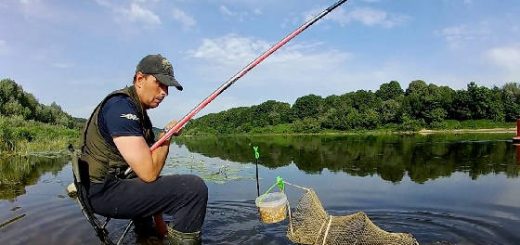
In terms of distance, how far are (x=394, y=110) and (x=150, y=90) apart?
90.0m

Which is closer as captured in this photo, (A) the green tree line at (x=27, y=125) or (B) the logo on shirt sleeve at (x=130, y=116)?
(B) the logo on shirt sleeve at (x=130, y=116)

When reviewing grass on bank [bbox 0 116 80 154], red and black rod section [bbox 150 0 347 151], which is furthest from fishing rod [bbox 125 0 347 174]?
grass on bank [bbox 0 116 80 154]

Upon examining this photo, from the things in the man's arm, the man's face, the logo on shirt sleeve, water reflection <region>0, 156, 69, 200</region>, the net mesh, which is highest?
the man's face

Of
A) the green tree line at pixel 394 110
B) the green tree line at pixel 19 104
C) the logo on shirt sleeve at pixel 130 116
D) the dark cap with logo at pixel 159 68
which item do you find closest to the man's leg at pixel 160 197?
the logo on shirt sleeve at pixel 130 116

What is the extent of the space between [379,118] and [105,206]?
9141 centimetres

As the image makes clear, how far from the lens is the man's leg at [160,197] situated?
4.35 m

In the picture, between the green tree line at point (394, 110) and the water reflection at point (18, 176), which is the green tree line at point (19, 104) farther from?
the green tree line at point (394, 110)

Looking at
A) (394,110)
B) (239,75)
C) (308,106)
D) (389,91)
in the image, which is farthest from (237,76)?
(308,106)

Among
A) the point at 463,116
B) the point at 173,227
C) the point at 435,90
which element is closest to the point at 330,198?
the point at 173,227

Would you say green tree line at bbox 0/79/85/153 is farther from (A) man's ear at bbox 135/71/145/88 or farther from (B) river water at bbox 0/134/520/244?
(A) man's ear at bbox 135/71/145/88

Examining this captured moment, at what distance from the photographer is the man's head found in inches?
176

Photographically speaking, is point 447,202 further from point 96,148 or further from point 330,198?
point 96,148

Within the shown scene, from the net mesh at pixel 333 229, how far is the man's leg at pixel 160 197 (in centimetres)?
226

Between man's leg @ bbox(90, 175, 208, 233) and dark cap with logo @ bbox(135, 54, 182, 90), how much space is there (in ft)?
3.26
